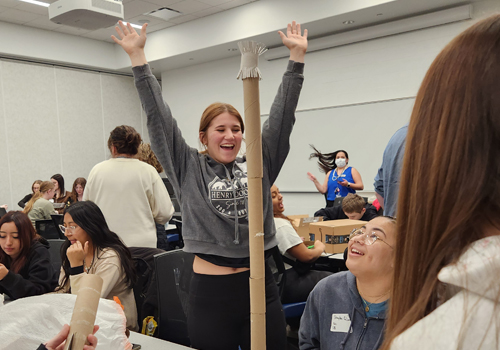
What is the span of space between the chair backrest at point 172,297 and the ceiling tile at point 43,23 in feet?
20.2

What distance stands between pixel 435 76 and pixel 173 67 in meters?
8.26

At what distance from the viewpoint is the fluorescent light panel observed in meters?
5.32

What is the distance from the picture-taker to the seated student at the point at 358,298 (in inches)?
55.7

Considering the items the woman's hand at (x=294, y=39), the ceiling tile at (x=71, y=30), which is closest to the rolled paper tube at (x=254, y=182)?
the woman's hand at (x=294, y=39)

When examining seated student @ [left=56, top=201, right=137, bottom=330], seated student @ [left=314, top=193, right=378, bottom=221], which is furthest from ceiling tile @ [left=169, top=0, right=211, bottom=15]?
seated student @ [left=56, top=201, right=137, bottom=330]

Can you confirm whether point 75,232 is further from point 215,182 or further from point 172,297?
point 215,182

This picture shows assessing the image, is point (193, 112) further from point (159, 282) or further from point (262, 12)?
point (159, 282)

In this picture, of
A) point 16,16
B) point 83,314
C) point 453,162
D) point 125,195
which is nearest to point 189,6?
point 16,16

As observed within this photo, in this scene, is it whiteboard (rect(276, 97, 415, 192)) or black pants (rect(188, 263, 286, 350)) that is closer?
black pants (rect(188, 263, 286, 350))

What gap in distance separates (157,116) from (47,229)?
3.56 meters

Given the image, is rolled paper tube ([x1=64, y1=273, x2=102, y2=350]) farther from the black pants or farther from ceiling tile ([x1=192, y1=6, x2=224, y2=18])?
ceiling tile ([x1=192, y1=6, x2=224, y2=18])

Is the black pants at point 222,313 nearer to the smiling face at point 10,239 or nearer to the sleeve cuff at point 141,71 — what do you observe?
the sleeve cuff at point 141,71

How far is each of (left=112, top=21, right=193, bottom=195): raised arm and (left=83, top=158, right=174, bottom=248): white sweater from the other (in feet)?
4.18

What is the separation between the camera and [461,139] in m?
0.44
